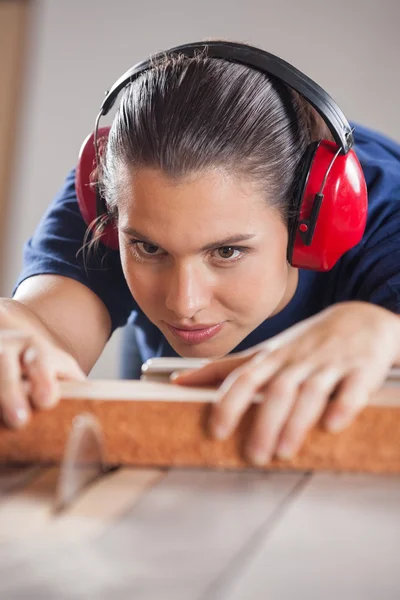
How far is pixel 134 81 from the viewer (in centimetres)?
136

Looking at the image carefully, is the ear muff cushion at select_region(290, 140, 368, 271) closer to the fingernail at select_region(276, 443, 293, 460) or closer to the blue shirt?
the blue shirt

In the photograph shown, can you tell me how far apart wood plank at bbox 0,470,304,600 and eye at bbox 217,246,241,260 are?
61 centimetres

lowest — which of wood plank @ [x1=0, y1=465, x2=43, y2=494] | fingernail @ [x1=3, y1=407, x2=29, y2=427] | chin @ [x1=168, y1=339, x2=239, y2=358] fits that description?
chin @ [x1=168, y1=339, x2=239, y2=358]

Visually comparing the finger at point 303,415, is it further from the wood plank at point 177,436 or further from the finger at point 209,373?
the finger at point 209,373

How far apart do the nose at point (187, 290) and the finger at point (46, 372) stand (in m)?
0.33

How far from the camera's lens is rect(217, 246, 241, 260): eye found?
1.29 metres

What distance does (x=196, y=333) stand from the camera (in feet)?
4.59

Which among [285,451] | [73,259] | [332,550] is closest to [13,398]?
[285,451]

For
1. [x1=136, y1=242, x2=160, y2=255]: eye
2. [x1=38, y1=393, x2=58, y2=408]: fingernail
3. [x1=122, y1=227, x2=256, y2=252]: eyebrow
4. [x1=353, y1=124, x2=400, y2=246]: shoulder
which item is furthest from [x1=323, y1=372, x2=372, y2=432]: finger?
[x1=353, y1=124, x2=400, y2=246]: shoulder

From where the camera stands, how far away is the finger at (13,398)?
800 mm

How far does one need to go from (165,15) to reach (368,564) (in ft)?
13.4

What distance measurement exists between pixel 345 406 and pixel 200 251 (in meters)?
0.56

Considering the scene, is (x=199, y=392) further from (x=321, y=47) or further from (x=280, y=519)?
(x=321, y=47)

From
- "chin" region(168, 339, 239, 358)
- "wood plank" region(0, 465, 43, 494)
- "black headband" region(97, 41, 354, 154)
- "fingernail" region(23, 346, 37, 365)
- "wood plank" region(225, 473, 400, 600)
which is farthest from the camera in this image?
"chin" region(168, 339, 239, 358)
